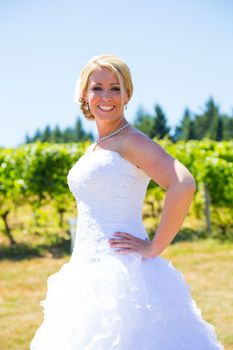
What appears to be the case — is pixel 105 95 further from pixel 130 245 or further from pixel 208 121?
pixel 208 121

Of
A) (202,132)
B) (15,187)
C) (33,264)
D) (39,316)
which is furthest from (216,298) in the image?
(202,132)

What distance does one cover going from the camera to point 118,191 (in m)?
2.54

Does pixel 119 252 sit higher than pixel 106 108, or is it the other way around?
pixel 106 108

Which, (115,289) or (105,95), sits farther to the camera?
(105,95)

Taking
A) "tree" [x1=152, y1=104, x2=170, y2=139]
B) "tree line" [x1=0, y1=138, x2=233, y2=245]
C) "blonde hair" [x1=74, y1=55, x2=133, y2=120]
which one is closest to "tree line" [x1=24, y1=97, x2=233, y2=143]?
"tree" [x1=152, y1=104, x2=170, y2=139]

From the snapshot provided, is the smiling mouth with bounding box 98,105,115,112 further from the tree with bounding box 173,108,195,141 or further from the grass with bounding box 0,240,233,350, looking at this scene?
the tree with bounding box 173,108,195,141

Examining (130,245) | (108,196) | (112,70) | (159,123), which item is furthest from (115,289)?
(159,123)

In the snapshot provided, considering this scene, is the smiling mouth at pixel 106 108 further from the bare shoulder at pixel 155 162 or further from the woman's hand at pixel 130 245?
the woman's hand at pixel 130 245

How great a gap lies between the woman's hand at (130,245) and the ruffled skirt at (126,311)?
0.04 metres

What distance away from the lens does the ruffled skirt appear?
243 cm

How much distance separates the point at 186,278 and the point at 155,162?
238 inches

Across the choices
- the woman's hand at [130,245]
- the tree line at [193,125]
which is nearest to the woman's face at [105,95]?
the woman's hand at [130,245]

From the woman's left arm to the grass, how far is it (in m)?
3.14

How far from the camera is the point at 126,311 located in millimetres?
2449
